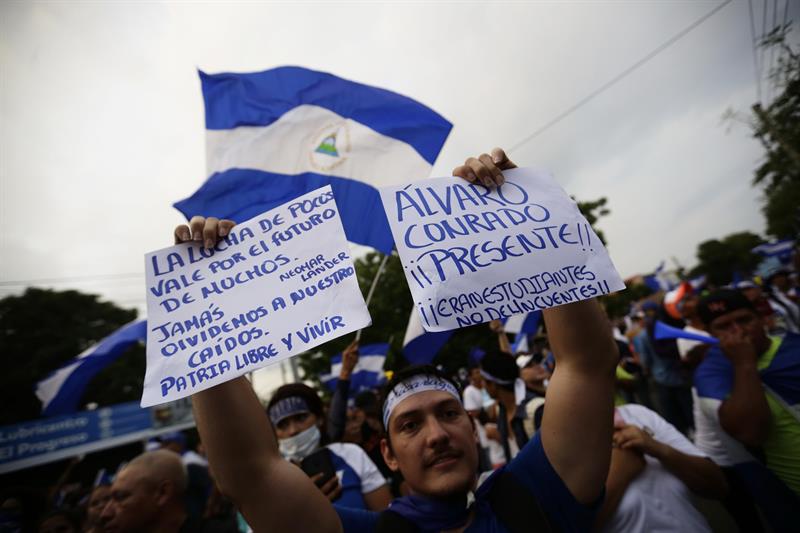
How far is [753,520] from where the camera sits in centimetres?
270

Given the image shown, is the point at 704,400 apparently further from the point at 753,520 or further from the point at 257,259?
the point at 257,259

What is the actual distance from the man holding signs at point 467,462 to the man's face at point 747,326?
5.28 feet

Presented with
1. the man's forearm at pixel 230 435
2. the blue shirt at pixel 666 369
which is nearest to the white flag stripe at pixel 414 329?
the man's forearm at pixel 230 435

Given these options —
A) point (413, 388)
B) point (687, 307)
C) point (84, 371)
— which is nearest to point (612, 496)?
point (413, 388)

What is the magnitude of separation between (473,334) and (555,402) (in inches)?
758

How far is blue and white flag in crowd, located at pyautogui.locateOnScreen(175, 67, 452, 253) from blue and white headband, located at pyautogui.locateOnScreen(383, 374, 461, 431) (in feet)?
6.02

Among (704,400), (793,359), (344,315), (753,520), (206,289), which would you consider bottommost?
(753,520)

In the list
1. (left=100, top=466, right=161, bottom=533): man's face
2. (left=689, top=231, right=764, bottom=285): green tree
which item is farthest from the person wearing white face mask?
(left=689, top=231, right=764, bottom=285): green tree

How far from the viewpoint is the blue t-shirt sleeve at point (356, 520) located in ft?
4.77

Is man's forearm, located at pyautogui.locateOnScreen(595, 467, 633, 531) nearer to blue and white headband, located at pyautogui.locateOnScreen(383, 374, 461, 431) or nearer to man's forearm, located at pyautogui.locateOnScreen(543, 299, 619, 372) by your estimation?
man's forearm, located at pyautogui.locateOnScreen(543, 299, 619, 372)

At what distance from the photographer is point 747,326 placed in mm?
2426

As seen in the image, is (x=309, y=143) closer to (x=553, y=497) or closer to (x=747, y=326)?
(x=553, y=497)

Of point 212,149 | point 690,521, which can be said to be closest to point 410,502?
point 690,521

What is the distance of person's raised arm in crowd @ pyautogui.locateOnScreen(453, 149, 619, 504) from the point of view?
4.57 ft
